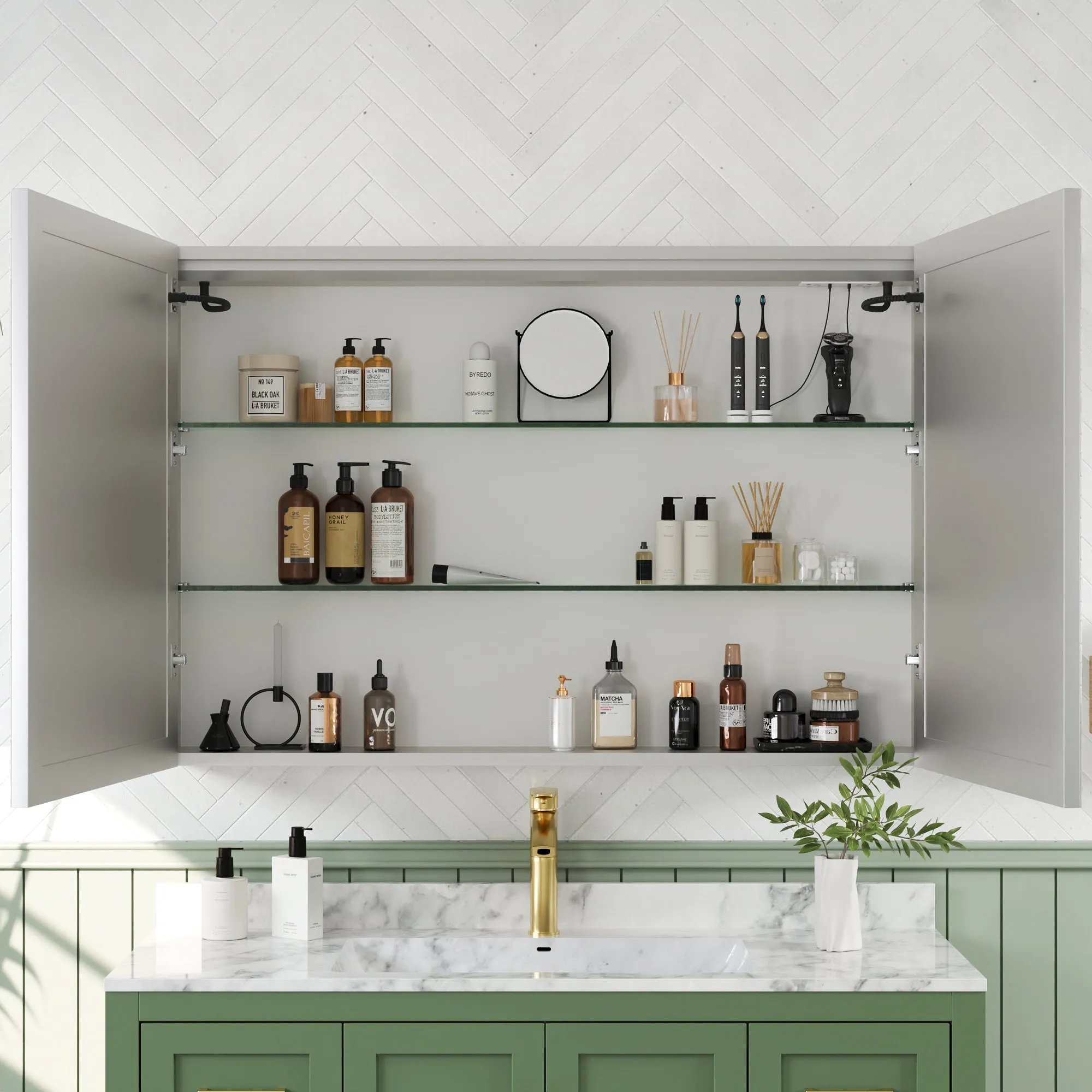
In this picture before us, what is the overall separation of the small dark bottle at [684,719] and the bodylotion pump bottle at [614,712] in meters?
0.08

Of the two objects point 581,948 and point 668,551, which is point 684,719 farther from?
point 581,948

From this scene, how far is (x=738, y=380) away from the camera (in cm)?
221

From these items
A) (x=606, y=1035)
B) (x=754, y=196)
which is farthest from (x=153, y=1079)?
(x=754, y=196)

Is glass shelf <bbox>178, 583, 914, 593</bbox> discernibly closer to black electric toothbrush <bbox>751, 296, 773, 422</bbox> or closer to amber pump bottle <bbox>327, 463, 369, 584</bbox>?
amber pump bottle <bbox>327, 463, 369, 584</bbox>

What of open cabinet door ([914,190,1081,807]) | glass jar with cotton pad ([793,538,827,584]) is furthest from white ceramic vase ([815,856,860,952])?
glass jar with cotton pad ([793,538,827,584])

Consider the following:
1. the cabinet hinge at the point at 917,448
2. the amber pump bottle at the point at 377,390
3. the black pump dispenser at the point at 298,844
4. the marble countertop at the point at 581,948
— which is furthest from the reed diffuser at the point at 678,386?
the black pump dispenser at the point at 298,844

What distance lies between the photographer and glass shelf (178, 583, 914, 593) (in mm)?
2178

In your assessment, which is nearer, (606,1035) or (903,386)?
(606,1035)

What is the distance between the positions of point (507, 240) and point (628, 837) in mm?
1320

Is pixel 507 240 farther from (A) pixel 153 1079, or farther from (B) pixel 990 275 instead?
(A) pixel 153 1079

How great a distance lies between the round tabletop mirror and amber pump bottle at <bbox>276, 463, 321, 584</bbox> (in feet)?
1.74

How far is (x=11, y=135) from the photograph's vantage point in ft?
7.58

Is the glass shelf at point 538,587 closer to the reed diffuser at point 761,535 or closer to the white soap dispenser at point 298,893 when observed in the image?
the reed diffuser at point 761,535

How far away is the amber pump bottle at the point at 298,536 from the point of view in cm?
217
